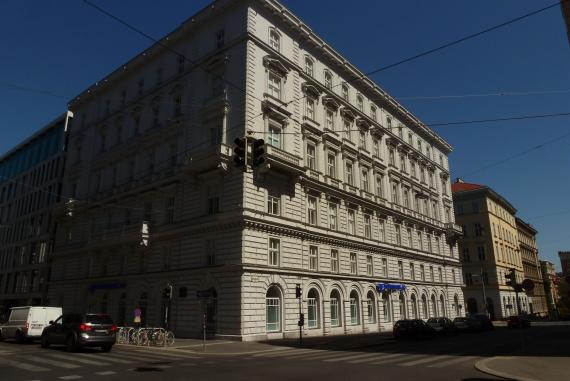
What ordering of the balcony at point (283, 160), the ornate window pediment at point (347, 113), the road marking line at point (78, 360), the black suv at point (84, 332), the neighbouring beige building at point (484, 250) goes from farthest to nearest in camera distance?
the neighbouring beige building at point (484, 250), the ornate window pediment at point (347, 113), the balcony at point (283, 160), the black suv at point (84, 332), the road marking line at point (78, 360)

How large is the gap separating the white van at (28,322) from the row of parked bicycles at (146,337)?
14.6 ft

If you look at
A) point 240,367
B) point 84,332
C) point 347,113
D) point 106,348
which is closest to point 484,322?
point 347,113

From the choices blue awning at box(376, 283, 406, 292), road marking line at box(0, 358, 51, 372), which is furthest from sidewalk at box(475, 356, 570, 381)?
blue awning at box(376, 283, 406, 292)

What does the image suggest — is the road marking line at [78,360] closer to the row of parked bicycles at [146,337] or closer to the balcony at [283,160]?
the row of parked bicycles at [146,337]

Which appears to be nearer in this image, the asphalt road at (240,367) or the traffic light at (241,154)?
the asphalt road at (240,367)

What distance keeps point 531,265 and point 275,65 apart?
3806 inches

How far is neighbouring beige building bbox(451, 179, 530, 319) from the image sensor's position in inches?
2785

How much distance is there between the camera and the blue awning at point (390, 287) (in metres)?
39.2

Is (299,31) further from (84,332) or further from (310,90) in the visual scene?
(84,332)

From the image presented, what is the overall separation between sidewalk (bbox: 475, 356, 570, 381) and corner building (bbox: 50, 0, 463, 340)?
578 inches

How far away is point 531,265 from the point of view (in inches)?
4058

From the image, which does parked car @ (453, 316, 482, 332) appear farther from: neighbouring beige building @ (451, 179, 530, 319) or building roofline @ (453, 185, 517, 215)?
building roofline @ (453, 185, 517, 215)

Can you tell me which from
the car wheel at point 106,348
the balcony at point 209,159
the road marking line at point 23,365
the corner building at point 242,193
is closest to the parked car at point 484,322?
the corner building at point 242,193

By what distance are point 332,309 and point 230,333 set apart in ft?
33.8
